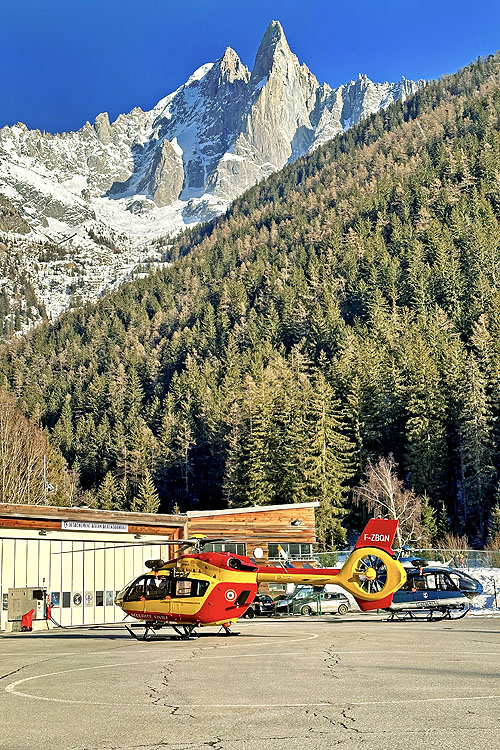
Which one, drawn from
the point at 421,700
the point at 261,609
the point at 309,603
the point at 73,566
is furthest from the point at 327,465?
the point at 421,700

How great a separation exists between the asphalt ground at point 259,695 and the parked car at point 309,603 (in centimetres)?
1420

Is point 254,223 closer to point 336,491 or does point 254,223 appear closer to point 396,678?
point 336,491

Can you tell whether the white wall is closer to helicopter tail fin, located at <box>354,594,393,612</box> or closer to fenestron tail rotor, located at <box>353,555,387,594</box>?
fenestron tail rotor, located at <box>353,555,387,594</box>

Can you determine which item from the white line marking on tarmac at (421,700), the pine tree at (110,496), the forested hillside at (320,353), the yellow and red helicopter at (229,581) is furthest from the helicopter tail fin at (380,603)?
the pine tree at (110,496)

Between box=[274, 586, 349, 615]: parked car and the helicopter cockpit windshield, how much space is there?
40.2 feet

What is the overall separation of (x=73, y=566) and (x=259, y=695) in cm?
2380

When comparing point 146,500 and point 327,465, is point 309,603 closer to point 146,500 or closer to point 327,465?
point 327,465

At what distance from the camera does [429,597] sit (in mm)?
29547

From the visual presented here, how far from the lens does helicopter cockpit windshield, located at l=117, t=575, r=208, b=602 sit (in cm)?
2255

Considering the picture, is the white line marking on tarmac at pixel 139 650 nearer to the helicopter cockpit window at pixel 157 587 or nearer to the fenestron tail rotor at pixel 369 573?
the fenestron tail rotor at pixel 369 573

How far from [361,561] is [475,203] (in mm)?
116039

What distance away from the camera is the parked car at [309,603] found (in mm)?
34438

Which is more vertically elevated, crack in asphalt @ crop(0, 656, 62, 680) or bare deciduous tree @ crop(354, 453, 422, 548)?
bare deciduous tree @ crop(354, 453, 422, 548)

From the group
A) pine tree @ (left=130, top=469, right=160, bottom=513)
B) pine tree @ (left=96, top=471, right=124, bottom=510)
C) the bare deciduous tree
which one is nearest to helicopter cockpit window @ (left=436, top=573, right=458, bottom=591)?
the bare deciduous tree
